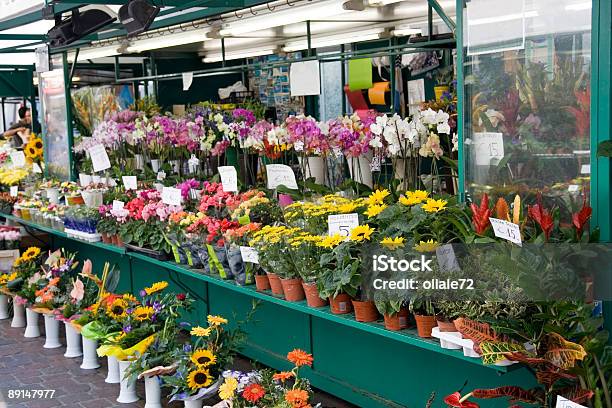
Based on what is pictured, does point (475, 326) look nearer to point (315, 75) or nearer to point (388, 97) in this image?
point (315, 75)

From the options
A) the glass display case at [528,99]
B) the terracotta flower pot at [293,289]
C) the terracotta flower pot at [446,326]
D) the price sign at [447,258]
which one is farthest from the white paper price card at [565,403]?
the terracotta flower pot at [293,289]

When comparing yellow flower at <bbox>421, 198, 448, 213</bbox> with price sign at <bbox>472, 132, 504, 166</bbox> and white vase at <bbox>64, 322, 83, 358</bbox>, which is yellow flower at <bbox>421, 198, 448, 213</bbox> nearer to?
price sign at <bbox>472, 132, 504, 166</bbox>

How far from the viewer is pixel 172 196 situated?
17.7ft

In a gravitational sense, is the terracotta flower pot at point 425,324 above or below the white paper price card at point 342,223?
below

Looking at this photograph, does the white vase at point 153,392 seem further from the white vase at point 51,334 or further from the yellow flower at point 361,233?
the white vase at point 51,334

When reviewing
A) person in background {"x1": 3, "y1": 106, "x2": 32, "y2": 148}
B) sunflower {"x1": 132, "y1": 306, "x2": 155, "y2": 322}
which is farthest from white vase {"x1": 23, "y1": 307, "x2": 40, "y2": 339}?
person in background {"x1": 3, "y1": 106, "x2": 32, "y2": 148}

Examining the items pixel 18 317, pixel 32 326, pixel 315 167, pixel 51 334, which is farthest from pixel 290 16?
pixel 18 317

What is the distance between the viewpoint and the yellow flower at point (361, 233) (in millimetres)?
3518

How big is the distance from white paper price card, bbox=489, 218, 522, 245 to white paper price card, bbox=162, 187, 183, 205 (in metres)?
2.72

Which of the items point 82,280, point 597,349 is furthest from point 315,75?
point 597,349

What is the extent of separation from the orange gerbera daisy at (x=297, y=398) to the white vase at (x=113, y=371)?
1.95 meters

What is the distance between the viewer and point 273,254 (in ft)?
13.3

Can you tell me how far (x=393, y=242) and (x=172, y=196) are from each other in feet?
7.85

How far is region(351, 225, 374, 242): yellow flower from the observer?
11.5ft
